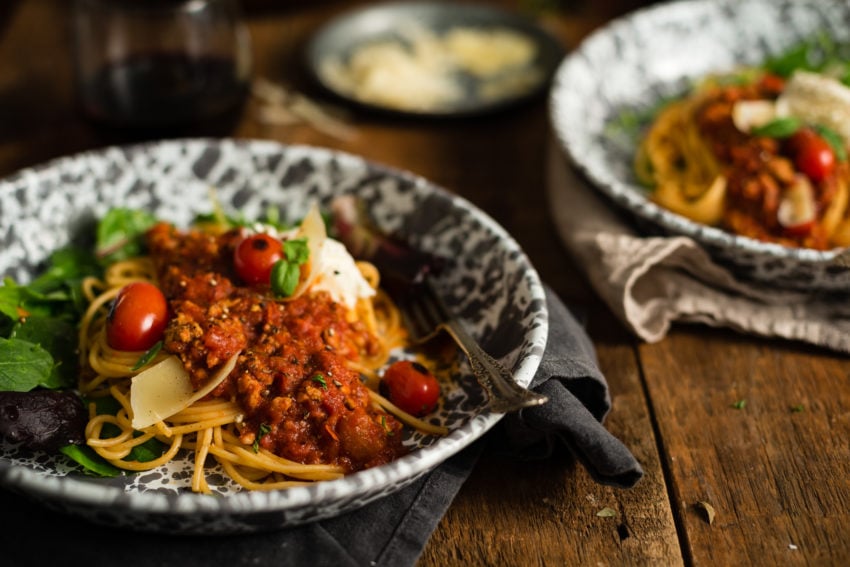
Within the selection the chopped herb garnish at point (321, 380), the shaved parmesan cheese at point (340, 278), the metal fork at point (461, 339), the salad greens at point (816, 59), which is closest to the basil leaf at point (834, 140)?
the salad greens at point (816, 59)

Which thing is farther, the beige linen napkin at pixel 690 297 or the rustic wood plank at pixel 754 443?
the beige linen napkin at pixel 690 297

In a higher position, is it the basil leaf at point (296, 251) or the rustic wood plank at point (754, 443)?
the basil leaf at point (296, 251)

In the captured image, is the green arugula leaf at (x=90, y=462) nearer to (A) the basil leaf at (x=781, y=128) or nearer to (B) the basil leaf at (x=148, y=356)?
(B) the basil leaf at (x=148, y=356)

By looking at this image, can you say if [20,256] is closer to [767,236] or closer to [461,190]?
[461,190]

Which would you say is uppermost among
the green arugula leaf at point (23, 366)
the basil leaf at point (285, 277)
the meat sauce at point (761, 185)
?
the basil leaf at point (285, 277)

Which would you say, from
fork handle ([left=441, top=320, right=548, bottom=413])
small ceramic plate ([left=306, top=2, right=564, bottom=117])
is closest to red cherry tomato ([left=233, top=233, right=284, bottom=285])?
fork handle ([left=441, top=320, right=548, bottom=413])

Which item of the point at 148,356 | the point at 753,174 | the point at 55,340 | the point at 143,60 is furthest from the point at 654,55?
the point at 55,340

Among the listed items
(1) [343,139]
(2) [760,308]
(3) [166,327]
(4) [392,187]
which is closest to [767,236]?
(2) [760,308]

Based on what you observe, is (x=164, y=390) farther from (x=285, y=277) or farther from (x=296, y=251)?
(x=296, y=251)
